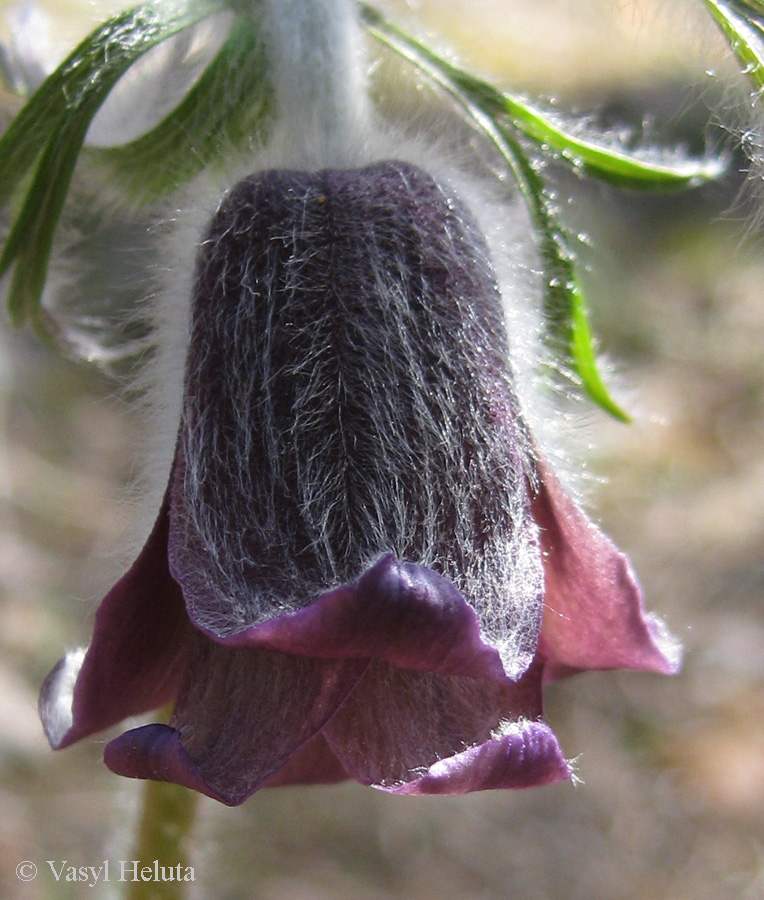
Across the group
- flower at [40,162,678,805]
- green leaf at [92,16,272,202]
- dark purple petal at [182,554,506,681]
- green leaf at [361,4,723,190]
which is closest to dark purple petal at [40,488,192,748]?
flower at [40,162,678,805]

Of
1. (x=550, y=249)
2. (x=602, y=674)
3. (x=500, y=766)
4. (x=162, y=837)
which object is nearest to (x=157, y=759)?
(x=500, y=766)

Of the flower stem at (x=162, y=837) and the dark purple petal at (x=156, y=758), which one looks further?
the flower stem at (x=162, y=837)

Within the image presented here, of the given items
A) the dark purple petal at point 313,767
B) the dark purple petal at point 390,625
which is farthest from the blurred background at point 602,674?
the dark purple petal at point 390,625

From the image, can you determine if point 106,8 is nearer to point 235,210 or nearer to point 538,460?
point 235,210

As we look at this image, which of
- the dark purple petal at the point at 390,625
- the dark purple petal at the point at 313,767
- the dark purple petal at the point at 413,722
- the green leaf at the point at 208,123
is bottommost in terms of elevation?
the dark purple petal at the point at 313,767

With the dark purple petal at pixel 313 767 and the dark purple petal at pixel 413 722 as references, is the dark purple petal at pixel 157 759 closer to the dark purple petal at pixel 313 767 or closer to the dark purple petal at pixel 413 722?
the dark purple petal at pixel 413 722

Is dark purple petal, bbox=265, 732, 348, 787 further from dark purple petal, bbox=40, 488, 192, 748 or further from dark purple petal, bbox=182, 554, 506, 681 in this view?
dark purple petal, bbox=182, 554, 506, 681

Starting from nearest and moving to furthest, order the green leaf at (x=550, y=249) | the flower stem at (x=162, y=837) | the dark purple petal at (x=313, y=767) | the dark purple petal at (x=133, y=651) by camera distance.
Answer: the dark purple petal at (x=133, y=651), the dark purple petal at (x=313, y=767), the green leaf at (x=550, y=249), the flower stem at (x=162, y=837)

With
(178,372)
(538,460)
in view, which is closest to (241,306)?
(178,372)
